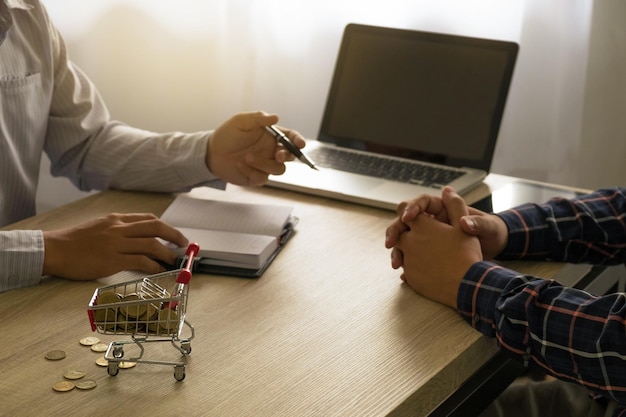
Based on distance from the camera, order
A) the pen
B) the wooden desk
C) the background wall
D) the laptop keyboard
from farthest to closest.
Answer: the background wall
the laptop keyboard
the pen
the wooden desk

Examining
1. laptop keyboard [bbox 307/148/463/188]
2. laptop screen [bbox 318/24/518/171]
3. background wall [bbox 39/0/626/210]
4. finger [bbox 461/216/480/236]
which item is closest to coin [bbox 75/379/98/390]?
finger [bbox 461/216/480/236]

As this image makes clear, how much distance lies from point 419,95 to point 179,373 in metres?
1.00

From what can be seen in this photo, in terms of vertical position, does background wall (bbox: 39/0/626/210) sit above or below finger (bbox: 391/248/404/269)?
above

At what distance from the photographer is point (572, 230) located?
1.40 meters

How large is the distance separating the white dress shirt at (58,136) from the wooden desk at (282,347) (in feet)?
1.16

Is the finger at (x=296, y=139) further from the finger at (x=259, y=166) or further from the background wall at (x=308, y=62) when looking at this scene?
the background wall at (x=308, y=62)

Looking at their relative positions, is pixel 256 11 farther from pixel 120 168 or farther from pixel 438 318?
pixel 438 318

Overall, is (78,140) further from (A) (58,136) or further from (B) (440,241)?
(B) (440,241)

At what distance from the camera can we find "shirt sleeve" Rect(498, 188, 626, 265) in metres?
1.36

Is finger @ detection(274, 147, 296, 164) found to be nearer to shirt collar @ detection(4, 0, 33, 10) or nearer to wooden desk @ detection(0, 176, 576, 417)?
wooden desk @ detection(0, 176, 576, 417)

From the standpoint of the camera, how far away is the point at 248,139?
1.55m

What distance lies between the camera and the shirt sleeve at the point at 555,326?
3.45 feet

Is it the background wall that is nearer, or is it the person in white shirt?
the person in white shirt

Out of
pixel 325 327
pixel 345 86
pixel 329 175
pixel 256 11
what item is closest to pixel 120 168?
pixel 329 175
